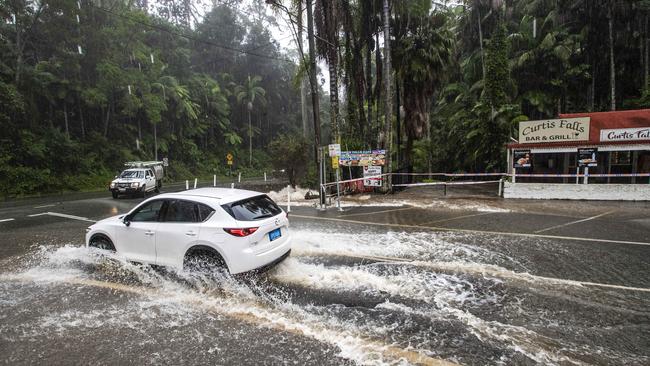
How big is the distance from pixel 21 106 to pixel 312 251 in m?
25.4

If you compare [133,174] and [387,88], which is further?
[133,174]

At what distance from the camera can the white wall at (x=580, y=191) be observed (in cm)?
1350

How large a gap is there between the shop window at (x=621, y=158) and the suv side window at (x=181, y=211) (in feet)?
65.6

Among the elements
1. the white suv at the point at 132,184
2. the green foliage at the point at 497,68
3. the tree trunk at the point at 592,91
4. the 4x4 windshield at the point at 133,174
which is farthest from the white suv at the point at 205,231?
the tree trunk at the point at 592,91

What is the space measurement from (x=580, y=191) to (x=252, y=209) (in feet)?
45.3

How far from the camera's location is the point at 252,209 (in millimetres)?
5934

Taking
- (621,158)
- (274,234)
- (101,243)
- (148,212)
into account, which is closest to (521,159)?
(621,158)

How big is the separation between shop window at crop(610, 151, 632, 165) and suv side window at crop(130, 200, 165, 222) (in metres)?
20.4

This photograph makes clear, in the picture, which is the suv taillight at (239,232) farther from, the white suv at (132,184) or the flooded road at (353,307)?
the white suv at (132,184)

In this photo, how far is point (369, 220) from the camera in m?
11.2

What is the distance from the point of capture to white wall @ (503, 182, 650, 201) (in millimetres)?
13500

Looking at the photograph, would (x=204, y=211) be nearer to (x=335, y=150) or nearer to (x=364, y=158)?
(x=335, y=150)

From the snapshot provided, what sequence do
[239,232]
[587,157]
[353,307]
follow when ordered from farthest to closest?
[587,157]
[239,232]
[353,307]

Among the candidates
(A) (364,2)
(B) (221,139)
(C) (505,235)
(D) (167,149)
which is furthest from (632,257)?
(B) (221,139)
